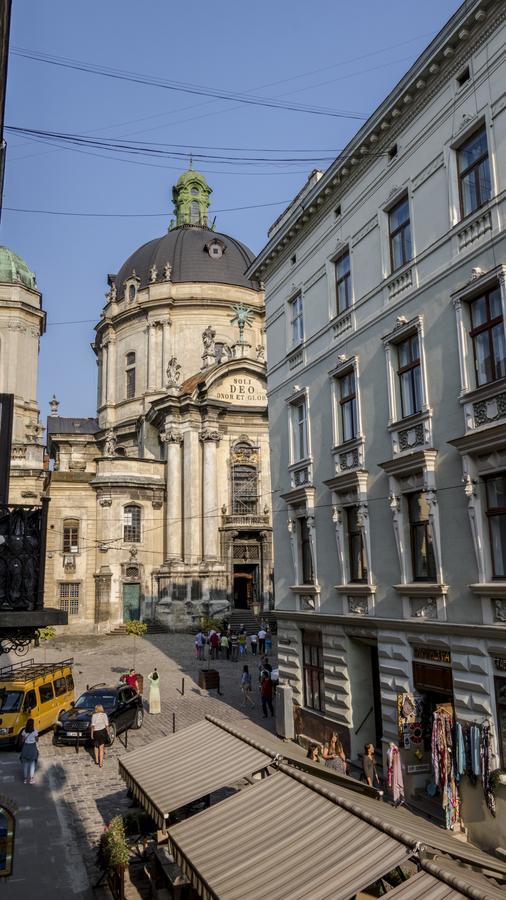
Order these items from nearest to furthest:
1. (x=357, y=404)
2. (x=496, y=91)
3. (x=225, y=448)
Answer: (x=496, y=91) < (x=357, y=404) < (x=225, y=448)

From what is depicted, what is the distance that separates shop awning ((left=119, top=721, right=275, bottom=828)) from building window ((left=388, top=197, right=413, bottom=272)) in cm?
1109

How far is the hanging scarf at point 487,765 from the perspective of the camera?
12.5m

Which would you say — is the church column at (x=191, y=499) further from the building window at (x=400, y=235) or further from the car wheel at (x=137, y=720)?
the building window at (x=400, y=235)

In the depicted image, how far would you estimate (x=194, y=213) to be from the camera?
7800cm

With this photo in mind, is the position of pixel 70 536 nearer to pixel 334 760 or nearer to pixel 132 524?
pixel 132 524

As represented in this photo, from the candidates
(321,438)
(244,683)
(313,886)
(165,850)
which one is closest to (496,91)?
(321,438)

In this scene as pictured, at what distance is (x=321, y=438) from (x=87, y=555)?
31.9 meters

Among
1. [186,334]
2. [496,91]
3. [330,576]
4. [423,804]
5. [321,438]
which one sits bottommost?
[423,804]

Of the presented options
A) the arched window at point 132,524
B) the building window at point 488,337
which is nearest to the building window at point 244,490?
the arched window at point 132,524

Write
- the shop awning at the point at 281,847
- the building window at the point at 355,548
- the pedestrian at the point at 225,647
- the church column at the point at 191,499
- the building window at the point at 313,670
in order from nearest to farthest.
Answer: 1. the shop awning at the point at 281,847
2. the building window at the point at 355,548
3. the building window at the point at 313,670
4. the pedestrian at the point at 225,647
5. the church column at the point at 191,499

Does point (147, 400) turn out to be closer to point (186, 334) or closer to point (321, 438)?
point (186, 334)

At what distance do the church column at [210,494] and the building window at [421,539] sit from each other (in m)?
34.2

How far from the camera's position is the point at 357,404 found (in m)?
18.1

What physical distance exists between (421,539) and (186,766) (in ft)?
23.0
